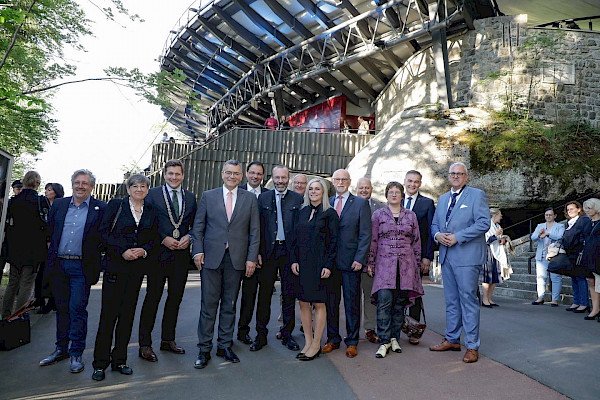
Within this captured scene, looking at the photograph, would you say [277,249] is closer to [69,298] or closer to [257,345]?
[257,345]

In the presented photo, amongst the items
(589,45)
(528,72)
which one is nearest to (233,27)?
(528,72)

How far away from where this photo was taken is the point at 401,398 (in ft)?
10.4

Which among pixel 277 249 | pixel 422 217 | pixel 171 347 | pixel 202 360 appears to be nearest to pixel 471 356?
pixel 422 217

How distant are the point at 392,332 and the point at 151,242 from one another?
2.52 meters

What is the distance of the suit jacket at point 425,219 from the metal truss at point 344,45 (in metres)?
11.2

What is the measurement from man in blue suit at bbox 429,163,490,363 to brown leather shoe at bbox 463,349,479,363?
1 cm

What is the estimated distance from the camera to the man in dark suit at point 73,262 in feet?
13.1

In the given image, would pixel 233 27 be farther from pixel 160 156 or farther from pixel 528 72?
pixel 528 72

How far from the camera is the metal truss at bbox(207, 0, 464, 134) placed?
1500 centimetres

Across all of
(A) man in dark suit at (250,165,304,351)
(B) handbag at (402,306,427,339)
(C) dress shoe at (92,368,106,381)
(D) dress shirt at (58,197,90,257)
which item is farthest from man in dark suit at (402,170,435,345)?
(D) dress shirt at (58,197,90,257)

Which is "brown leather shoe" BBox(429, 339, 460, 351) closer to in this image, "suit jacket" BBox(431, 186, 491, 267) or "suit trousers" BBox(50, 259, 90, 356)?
"suit jacket" BBox(431, 186, 491, 267)

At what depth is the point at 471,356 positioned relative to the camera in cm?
406

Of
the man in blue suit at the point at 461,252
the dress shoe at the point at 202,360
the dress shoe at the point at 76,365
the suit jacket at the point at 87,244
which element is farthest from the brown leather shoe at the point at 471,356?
the suit jacket at the point at 87,244

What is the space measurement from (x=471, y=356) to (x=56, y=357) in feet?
12.1
